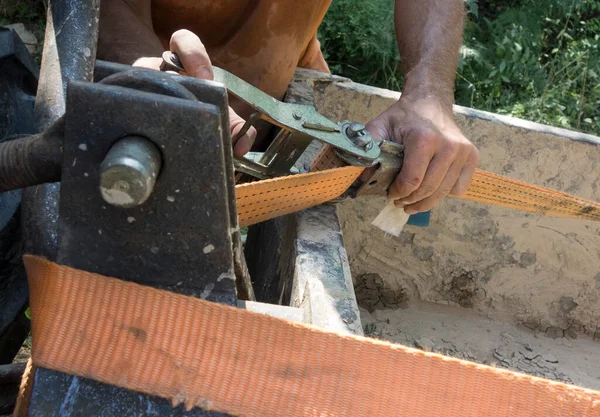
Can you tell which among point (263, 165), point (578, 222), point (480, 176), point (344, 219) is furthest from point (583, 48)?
point (263, 165)

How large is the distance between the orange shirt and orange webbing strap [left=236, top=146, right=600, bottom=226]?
2.23ft

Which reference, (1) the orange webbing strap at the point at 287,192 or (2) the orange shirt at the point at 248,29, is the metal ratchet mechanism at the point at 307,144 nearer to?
(1) the orange webbing strap at the point at 287,192

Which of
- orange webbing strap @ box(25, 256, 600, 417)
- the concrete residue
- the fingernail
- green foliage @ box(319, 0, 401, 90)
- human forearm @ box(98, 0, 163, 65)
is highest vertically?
the fingernail

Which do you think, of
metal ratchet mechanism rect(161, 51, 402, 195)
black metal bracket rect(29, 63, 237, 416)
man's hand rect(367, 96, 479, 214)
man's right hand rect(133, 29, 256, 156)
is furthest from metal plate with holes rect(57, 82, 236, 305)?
man's hand rect(367, 96, 479, 214)

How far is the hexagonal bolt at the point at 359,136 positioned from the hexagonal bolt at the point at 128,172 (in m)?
0.89

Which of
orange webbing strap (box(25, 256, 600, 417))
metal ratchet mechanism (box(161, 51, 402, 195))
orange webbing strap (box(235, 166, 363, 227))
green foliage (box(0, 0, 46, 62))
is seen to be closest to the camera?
orange webbing strap (box(25, 256, 600, 417))

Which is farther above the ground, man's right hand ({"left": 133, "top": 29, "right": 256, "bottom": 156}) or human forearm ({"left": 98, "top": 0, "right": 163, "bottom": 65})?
man's right hand ({"left": 133, "top": 29, "right": 256, "bottom": 156})

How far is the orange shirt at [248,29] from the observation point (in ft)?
6.68

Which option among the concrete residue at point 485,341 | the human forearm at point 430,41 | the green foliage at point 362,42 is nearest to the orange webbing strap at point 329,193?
the human forearm at point 430,41

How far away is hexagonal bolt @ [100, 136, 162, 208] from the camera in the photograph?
0.66 metres

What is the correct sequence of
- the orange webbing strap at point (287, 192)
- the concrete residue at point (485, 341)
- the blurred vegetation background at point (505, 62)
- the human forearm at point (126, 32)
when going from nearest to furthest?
the orange webbing strap at point (287, 192), the human forearm at point (126, 32), the concrete residue at point (485, 341), the blurred vegetation background at point (505, 62)

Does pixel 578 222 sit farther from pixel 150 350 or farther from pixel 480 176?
pixel 150 350

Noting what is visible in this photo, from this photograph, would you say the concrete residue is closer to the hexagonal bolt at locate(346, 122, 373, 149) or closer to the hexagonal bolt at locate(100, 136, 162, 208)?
the hexagonal bolt at locate(346, 122, 373, 149)

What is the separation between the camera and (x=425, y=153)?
5.26 feet
